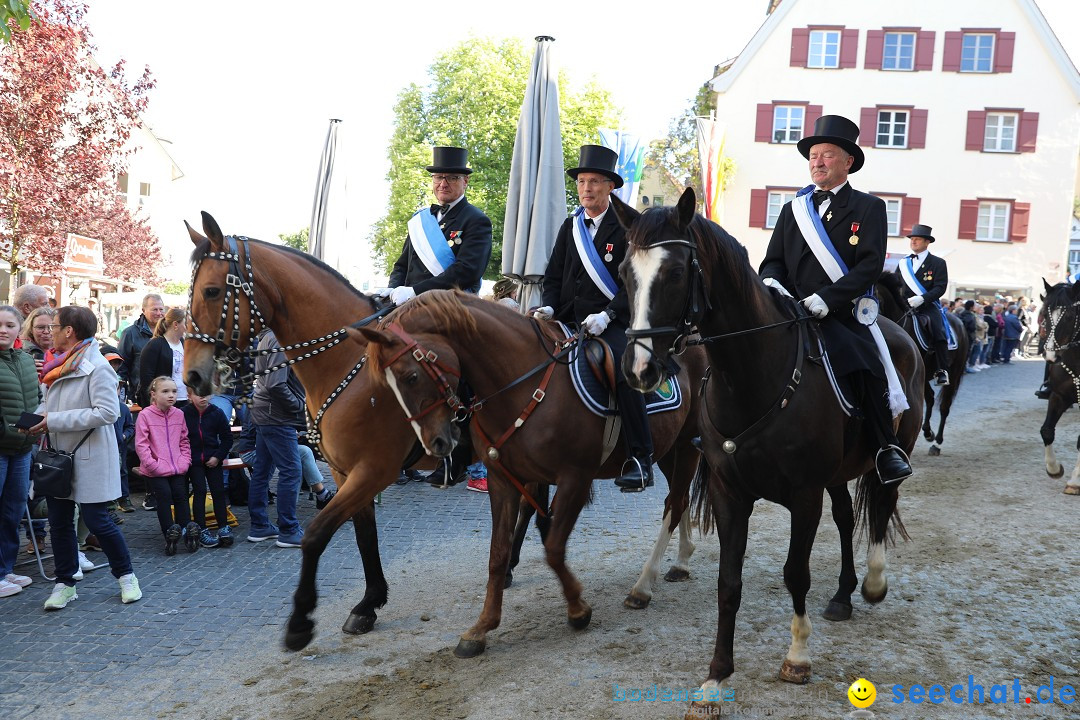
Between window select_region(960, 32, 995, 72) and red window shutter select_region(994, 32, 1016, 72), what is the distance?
200 mm

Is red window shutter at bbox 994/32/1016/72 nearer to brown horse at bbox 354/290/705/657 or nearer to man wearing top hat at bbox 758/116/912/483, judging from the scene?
man wearing top hat at bbox 758/116/912/483

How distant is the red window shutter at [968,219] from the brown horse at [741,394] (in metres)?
31.6

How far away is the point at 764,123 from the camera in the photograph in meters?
32.6

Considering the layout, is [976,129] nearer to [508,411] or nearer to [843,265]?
[843,265]

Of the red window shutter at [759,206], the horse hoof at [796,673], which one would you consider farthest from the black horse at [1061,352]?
the red window shutter at [759,206]

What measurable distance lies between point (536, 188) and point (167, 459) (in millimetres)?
4818

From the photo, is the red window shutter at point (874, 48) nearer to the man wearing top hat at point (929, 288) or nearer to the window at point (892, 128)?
the window at point (892, 128)

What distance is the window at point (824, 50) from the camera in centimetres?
3238

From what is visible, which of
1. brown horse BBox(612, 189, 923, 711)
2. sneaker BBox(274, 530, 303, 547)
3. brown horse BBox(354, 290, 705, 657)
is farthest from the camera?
sneaker BBox(274, 530, 303, 547)

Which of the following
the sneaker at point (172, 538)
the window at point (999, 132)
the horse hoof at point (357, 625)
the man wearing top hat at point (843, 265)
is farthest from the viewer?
the window at point (999, 132)

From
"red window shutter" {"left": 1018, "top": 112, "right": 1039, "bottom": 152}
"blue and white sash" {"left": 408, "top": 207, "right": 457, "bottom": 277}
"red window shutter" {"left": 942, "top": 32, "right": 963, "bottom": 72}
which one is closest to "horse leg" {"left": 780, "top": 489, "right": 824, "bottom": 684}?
"blue and white sash" {"left": 408, "top": 207, "right": 457, "bottom": 277}

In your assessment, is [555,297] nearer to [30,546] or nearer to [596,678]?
[596,678]

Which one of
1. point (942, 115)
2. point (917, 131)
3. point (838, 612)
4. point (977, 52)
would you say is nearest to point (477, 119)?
point (917, 131)

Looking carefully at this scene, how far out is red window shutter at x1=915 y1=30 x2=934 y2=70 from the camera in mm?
31875
